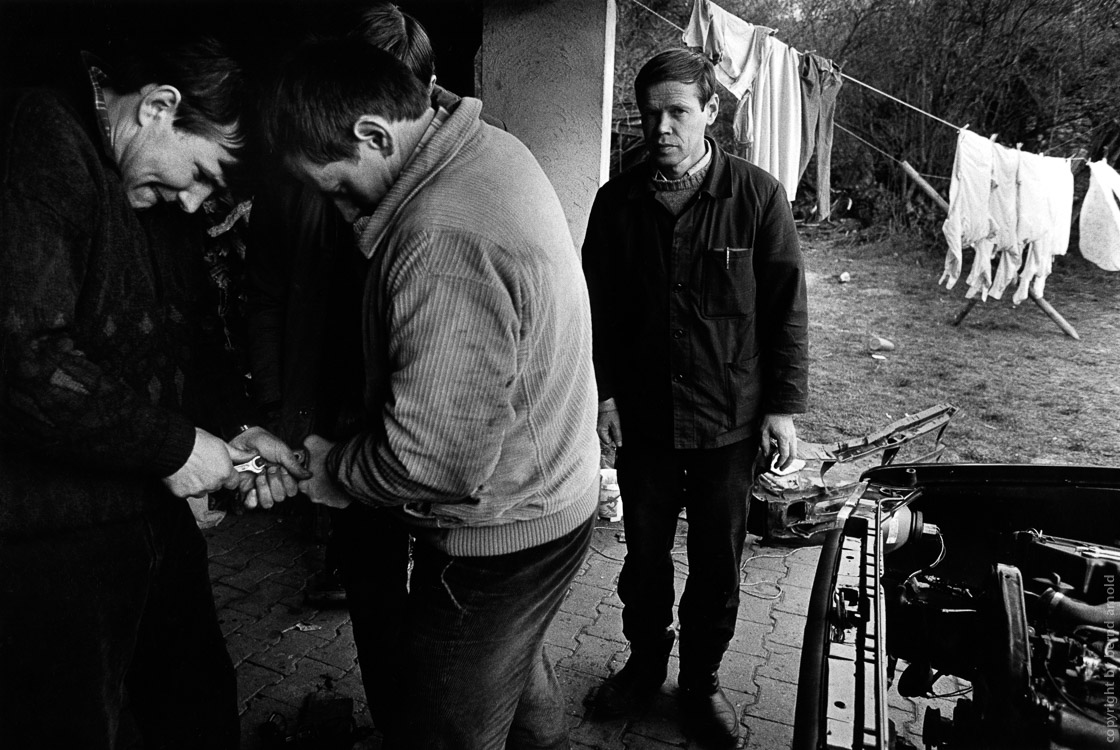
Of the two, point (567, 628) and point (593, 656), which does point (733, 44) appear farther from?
point (593, 656)

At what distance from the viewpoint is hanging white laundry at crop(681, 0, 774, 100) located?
563cm

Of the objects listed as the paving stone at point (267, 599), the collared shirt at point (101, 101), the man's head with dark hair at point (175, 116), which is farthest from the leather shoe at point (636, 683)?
the collared shirt at point (101, 101)

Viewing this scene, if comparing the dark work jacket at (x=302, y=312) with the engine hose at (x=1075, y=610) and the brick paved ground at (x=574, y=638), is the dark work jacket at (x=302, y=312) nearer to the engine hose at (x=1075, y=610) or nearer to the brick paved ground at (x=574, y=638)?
the brick paved ground at (x=574, y=638)

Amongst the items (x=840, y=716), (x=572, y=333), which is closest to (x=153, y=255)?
(x=572, y=333)

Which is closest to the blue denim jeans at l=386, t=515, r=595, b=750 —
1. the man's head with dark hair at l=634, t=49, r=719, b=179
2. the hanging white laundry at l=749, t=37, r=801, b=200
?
the man's head with dark hair at l=634, t=49, r=719, b=179

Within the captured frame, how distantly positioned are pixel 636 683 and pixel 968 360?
6.87m

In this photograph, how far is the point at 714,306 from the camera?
2812mm

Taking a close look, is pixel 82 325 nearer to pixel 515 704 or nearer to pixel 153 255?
pixel 153 255

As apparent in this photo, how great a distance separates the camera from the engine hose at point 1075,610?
1.84m

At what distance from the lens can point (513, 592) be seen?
73.5 inches

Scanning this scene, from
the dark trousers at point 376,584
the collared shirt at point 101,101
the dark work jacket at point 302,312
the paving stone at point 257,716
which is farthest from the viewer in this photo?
the paving stone at point 257,716

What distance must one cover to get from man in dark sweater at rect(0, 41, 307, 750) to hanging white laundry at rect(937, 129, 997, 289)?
6.76 metres

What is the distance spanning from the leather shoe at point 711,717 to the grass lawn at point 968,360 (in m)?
4.30

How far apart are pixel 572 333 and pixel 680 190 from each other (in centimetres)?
130
